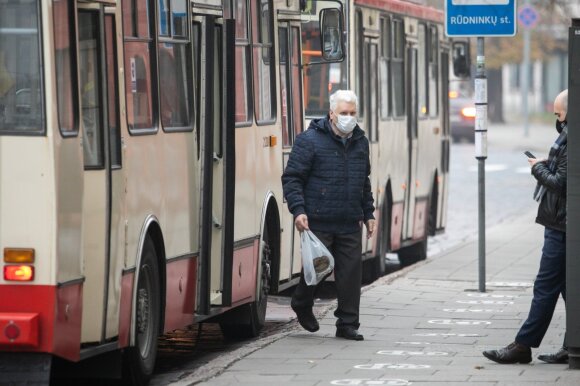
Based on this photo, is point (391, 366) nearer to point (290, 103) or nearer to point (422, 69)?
point (290, 103)

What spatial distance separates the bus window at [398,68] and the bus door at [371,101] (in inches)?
43.7

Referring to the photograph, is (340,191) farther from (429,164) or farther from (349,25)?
(429,164)

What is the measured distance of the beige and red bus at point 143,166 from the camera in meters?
8.45

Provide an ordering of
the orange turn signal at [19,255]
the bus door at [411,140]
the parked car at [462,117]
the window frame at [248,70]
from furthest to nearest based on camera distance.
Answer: the parked car at [462,117]
the bus door at [411,140]
the window frame at [248,70]
the orange turn signal at [19,255]

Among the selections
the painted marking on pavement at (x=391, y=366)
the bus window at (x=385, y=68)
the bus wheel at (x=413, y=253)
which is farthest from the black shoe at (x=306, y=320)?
the bus wheel at (x=413, y=253)

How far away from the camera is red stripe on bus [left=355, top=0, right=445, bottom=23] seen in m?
18.3

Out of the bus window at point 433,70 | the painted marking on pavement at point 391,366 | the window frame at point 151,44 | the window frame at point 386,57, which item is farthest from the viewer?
the bus window at point 433,70

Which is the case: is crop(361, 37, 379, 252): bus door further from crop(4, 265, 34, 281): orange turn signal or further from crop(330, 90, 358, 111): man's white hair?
crop(4, 265, 34, 281): orange turn signal

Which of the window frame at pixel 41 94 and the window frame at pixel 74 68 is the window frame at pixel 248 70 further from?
the window frame at pixel 41 94

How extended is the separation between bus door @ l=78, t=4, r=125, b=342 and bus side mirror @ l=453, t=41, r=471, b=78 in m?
14.0

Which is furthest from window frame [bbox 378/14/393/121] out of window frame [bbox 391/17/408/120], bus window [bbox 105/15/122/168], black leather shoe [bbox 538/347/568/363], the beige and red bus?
bus window [bbox 105/15/122/168]

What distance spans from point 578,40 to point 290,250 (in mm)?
4680

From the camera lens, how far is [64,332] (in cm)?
862

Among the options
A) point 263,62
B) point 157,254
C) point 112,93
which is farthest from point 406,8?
point 112,93
